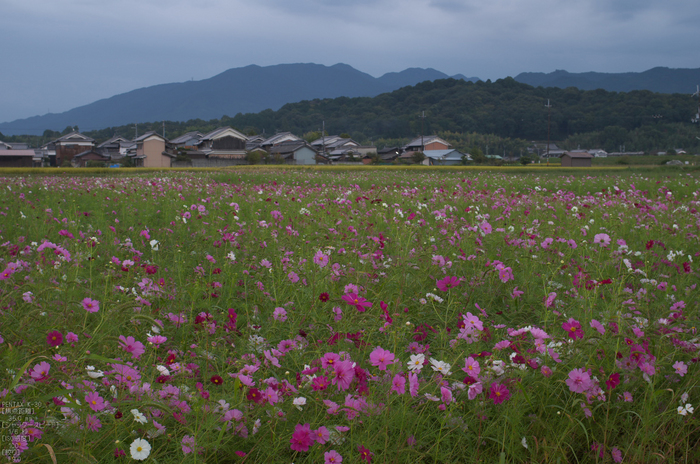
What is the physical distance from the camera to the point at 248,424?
1.38 meters

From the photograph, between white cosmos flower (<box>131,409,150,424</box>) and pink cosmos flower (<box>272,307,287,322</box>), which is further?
pink cosmos flower (<box>272,307,287,322</box>)

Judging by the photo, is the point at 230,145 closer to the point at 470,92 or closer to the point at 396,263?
the point at 396,263

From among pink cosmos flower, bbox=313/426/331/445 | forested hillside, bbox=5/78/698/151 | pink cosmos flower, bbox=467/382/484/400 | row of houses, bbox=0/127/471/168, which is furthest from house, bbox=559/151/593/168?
pink cosmos flower, bbox=313/426/331/445

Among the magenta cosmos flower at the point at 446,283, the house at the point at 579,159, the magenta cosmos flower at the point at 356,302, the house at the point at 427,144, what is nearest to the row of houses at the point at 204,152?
the house at the point at 427,144

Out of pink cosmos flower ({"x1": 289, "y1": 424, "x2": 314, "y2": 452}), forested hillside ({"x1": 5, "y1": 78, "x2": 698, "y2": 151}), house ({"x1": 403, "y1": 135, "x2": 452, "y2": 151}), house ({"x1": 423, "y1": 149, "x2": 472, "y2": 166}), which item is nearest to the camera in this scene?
pink cosmos flower ({"x1": 289, "y1": 424, "x2": 314, "y2": 452})

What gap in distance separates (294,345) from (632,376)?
4.15 ft

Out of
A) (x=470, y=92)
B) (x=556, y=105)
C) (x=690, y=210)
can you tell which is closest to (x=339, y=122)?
(x=470, y=92)

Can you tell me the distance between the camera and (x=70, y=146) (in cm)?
5309

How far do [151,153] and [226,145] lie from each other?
25.2ft

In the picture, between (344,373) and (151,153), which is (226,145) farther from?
(344,373)

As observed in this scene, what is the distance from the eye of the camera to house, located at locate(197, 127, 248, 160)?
149ft

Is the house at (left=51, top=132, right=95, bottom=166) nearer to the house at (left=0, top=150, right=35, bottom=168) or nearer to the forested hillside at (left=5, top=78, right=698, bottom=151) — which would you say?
the house at (left=0, top=150, right=35, bottom=168)

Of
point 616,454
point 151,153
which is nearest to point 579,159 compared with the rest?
point 151,153

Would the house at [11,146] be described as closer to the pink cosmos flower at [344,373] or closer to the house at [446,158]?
the house at [446,158]
